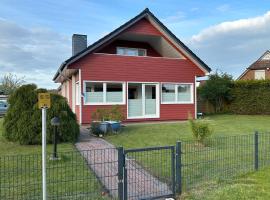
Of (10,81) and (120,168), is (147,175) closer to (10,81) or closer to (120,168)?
(120,168)

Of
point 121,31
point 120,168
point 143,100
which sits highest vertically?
point 121,31

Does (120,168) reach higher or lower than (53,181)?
higher

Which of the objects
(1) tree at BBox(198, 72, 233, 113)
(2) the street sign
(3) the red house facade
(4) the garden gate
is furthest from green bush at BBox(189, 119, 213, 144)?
(1) tree at BBox(198, 72, 233, 113)

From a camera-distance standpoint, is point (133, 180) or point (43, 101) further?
point (133, 180)

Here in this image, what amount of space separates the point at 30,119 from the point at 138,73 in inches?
380

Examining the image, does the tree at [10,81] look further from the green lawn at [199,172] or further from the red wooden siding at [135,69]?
the green lawn at [199,172]

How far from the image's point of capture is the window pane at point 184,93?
21203 millimetres

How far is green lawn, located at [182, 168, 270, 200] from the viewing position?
5.48 metres

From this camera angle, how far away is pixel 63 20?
15.8 m

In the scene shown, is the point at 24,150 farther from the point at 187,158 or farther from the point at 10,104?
the point at 187,158

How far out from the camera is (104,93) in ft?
60.8

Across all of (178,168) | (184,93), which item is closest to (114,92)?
(184,93)

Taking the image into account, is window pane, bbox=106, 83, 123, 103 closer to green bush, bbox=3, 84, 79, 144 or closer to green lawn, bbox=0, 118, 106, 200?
green bush, bbox=3, 84, 79, 144

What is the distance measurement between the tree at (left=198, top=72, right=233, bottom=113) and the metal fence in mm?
17310
